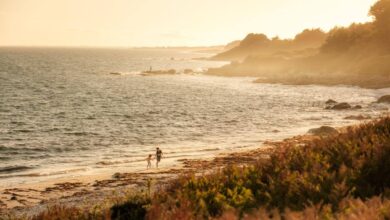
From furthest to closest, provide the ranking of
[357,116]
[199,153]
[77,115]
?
[77,115] → [357,116] → [199,153]

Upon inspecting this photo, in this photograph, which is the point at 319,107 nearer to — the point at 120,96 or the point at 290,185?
the point at 120,96

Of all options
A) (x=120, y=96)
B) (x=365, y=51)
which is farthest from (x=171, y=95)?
(x=365, y=51)

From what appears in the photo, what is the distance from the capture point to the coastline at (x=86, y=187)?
20.9 meters

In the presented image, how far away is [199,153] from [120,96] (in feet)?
165

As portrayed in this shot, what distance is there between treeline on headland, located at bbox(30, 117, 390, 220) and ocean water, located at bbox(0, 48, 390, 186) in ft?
66.7

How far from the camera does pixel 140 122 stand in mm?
52562

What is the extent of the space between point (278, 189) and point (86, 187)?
18123mm

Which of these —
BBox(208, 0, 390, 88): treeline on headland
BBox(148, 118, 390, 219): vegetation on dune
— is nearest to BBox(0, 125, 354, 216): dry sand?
BBox(148, 118, 390, 219): vegetation on dune

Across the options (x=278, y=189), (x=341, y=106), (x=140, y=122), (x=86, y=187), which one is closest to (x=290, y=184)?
(x=278, y=189)

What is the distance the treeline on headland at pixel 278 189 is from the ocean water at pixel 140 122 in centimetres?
2033

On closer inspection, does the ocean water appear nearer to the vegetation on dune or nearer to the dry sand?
the dry sand

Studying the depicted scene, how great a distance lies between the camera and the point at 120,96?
82.2 m

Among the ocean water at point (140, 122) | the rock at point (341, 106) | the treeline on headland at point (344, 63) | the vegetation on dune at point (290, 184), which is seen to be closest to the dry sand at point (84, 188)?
the ocean water at point (140, 122)

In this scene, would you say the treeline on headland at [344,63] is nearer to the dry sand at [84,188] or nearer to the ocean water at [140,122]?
the ocean water at [140,122]
